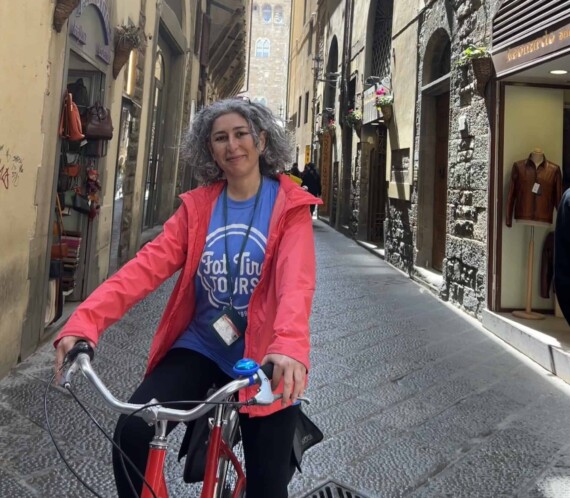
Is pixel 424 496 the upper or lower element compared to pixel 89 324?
lower

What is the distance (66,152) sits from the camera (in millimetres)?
5066

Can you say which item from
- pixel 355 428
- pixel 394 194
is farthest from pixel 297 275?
pixel 394 194

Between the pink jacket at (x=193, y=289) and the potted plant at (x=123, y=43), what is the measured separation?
442 centimetres

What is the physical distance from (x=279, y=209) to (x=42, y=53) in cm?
304

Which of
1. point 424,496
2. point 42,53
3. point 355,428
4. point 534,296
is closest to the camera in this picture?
point 424,496

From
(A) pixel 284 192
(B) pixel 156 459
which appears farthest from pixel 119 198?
(B) pixel 156 459

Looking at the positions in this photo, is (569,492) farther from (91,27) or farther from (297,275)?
(91,27)

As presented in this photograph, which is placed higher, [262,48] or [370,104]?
[262,48]

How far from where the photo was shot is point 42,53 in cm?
388

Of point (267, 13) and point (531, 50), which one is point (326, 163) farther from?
point (267, 13)

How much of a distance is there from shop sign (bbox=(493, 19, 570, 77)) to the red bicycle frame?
13.2 ft

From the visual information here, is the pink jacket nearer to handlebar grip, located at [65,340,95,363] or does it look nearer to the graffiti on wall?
handlebar grip, located at [65,340,95,363]

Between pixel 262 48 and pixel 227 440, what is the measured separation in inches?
2226

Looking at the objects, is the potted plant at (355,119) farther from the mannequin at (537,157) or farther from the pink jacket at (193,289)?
the pink jacket at (193,289)
